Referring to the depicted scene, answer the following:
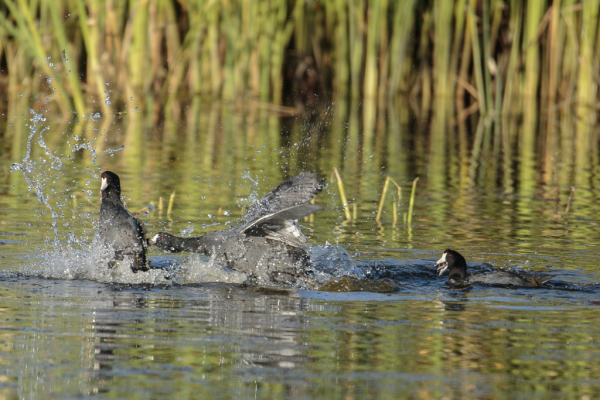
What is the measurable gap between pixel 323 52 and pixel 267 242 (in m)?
13.0

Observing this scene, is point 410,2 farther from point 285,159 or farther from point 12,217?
point 12,217

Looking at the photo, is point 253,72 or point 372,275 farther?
point 253,72

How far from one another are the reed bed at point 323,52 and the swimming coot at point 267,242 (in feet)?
28.3

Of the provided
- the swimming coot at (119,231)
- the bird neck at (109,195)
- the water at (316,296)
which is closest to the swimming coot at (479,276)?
the water at (316,296)

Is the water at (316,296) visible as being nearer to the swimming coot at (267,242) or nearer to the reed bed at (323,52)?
the swimming coot at (267,242)

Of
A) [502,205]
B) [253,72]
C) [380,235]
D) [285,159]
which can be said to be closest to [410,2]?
[253,72]

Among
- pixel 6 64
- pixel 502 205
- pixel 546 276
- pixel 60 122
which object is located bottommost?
pixel 546 276

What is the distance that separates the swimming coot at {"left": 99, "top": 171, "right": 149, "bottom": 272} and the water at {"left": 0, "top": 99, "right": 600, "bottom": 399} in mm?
165

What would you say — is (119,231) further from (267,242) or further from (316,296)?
(316,296)

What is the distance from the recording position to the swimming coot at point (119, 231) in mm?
6641

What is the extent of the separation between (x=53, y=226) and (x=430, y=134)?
9273 millimetres

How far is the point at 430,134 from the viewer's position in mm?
15930

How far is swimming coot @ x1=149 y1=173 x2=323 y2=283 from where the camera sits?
680 cm

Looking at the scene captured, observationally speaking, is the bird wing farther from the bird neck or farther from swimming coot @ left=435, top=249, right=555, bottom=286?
swimming coot @ left=435, top=249, right=555, bottom=286
